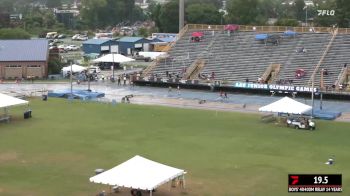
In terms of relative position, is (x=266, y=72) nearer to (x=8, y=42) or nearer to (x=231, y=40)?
(x=231, y=40)

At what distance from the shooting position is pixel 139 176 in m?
24.1

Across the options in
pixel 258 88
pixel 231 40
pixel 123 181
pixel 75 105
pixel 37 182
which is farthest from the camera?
pixel 231 40

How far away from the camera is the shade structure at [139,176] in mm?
23625

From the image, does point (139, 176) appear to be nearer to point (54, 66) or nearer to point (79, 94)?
point (79, 94)

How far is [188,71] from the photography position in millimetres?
63719

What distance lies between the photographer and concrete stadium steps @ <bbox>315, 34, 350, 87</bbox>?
5692 cm

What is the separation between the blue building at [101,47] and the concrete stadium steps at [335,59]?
125ft

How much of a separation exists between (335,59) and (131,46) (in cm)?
4084

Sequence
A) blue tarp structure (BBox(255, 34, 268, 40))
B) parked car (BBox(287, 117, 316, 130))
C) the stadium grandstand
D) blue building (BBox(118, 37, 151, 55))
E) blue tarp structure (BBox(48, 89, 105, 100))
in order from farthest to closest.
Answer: blue building (BBox(118, 37, 151, 55)) → blue tarp structure (BBox(255, 34, 268, 40)) → the stadium grandstand → blue tarp structure (BBox(48, 89, 105, 100)) → parked car (BBox(287, 117, 316, 130))

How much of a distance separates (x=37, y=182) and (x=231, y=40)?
142 ft

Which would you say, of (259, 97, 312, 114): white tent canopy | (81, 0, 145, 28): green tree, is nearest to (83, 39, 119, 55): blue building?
(259, 97, 312, 114): white tent canopy

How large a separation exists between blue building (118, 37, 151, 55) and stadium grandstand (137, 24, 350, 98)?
2306 cm

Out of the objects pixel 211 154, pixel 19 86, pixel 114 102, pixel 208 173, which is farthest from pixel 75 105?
pixel 208 173
